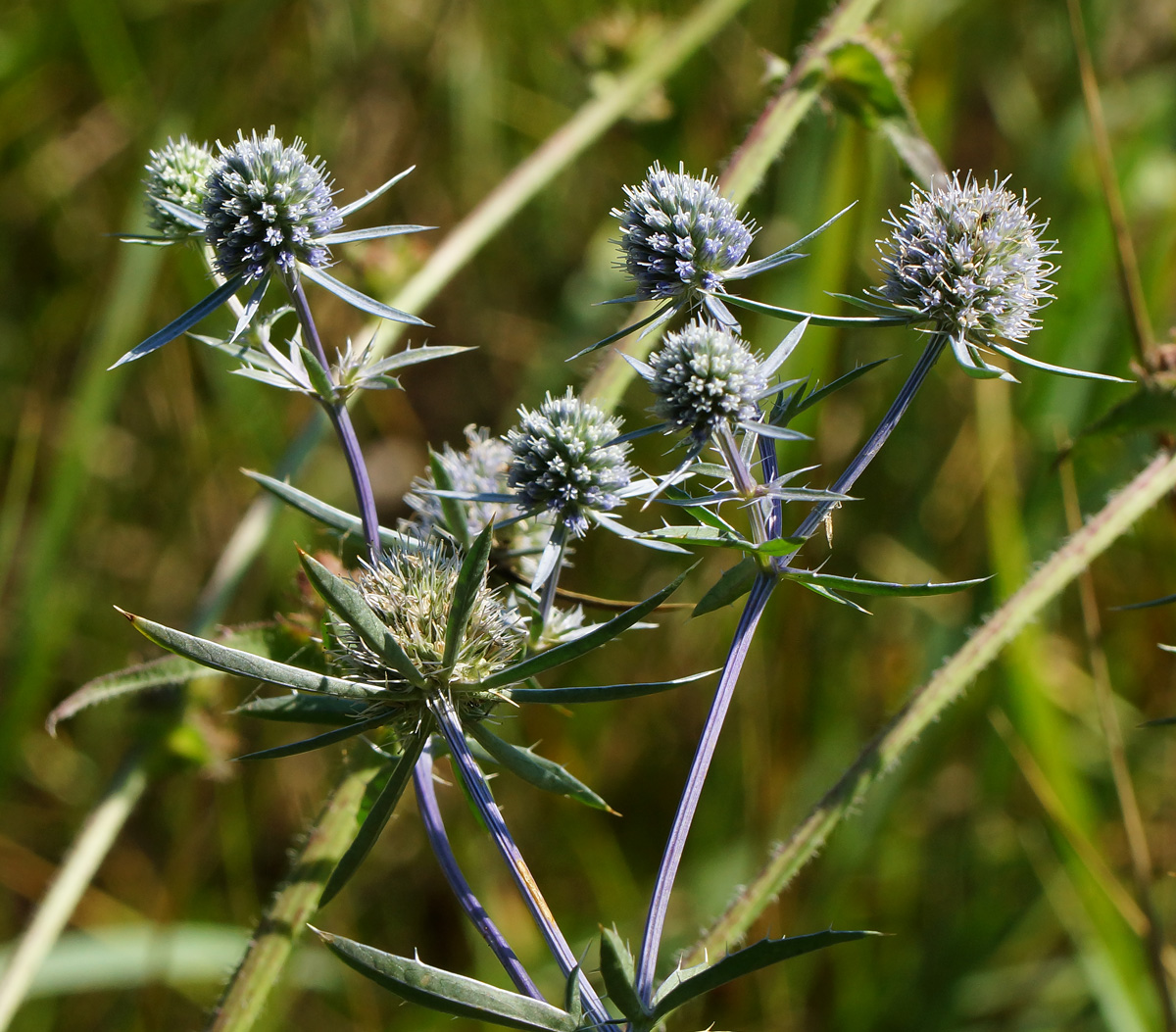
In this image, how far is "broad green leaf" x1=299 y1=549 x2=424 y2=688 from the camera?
0.96 m

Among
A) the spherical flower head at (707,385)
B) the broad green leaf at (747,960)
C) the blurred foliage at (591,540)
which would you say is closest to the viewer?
the broad green leaf at (747,960)

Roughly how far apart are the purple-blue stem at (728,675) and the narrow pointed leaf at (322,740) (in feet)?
1.13

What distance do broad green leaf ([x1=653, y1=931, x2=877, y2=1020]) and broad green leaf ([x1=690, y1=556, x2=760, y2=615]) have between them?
0.33 m

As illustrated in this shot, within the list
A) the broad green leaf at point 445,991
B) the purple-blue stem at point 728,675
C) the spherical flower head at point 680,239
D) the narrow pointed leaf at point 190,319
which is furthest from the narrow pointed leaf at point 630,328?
the broad green leaf at point 445,991

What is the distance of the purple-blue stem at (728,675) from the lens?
3.41 ft

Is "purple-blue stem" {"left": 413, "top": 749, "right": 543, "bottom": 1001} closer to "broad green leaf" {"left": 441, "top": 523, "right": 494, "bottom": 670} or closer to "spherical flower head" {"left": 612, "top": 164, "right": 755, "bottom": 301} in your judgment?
"broad green leaf" {"left": 441, "top": 523, "right": 494, "bottom": 670}

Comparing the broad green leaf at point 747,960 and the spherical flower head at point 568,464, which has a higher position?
the spherical flower head at point 568,464

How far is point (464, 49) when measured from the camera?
3.59 metres

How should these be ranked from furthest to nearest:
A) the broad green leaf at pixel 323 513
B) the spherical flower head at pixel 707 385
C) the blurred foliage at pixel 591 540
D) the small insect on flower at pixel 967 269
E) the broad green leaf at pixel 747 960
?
1. the blurred foliage at pixel 591 540
2. the broad green leaf at pixel 323 513
3. the small insect on flower at pixel 967 269
4. the spherical flower head at pixel 707 385
5. the broad green leaf at pixel 747 960

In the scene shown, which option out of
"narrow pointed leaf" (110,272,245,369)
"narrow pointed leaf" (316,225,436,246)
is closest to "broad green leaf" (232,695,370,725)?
"narrow pointed leaf" (110,272,245,369)

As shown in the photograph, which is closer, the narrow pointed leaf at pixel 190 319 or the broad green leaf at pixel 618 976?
the broad green leaf at pixel 618 976

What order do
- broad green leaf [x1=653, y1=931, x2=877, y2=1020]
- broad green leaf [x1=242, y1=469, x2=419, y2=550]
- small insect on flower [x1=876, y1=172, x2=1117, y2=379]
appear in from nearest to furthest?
1. broad green leaf [x1=653, y1=931, x2=877, y2=1020]
2. small insect on flower [x1=876, y1=172, x2=1117, y2=379]
3. broad green leaf [x1=242, y1=469, x2=419, y2=550]

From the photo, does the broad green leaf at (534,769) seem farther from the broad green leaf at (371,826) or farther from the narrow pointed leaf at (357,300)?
the narrow pointed leaf at (357,300)

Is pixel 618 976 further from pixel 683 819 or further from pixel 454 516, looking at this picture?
pixel 454 516
